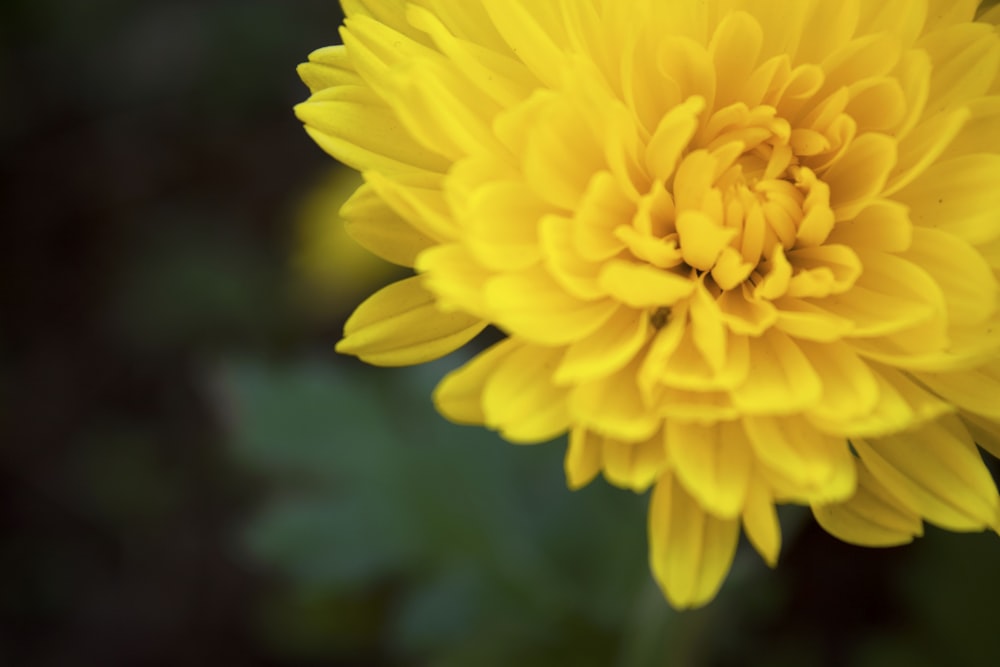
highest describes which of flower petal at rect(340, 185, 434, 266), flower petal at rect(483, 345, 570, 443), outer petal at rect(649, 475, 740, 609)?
flower petal at rect(340, 185, 434, 266)

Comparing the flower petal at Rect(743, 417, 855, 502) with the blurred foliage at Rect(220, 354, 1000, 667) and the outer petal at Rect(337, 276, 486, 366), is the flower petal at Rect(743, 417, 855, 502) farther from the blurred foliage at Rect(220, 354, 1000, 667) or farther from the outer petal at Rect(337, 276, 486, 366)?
the blurred foliage at Rect(220, 354, 1000, 667)

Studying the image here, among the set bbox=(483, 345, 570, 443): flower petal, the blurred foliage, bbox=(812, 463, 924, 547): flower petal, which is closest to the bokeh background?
the blurred foliage

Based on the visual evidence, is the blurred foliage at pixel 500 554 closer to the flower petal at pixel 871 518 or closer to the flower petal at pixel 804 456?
the flower petal at pixel 871 518

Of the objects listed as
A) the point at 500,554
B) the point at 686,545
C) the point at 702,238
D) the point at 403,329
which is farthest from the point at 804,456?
the point at 500,554

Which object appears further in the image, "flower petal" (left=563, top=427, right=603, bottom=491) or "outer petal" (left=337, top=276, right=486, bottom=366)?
"outer petal" (left=337, top=276, right=486, bottom=366)

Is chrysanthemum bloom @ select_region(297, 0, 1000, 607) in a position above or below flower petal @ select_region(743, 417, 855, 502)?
above

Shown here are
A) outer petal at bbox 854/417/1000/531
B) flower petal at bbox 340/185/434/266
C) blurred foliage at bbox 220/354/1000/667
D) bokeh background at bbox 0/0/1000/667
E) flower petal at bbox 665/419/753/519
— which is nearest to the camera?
flower petal at bbox 665/419/753/519

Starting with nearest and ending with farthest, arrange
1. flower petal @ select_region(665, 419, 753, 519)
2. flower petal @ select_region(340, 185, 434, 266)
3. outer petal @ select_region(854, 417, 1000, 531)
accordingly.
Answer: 1. flower petal @ select_region(665, 419, 753, 519)
2. outer petal @ select_region(854, 417, 1000, 531)
3. flower petal @ select_region(340, 185, 434, 266)

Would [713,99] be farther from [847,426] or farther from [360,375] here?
[360,375]
